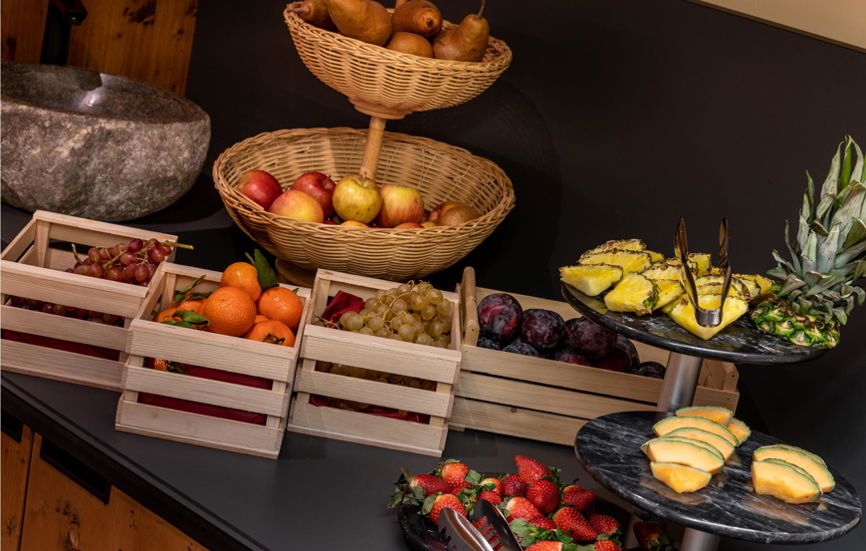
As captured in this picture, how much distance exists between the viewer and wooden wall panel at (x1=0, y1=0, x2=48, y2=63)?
2383mm

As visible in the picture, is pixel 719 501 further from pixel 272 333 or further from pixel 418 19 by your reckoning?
pixel 418 19

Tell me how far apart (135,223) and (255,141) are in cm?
31

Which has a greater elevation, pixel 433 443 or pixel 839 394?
pixel 839 394

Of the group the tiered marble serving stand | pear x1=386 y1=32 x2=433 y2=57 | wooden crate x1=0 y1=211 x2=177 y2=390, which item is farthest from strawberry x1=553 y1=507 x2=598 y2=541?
pear x1=386 y1=32 x2=433 y2=57

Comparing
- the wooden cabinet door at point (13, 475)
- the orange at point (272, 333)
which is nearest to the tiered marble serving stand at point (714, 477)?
the orange at point (272, 333)

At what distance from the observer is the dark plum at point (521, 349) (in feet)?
5.50

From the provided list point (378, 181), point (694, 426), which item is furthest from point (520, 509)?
point (378, 181)

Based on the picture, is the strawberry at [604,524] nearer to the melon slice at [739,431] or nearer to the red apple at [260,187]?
the melon slice at [739,431]

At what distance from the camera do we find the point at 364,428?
5.24 feet

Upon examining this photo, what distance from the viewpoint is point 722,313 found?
4.02 feet

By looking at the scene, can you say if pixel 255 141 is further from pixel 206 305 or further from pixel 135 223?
pixel 206 305

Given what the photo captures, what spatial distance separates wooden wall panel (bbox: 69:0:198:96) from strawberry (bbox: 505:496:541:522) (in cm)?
160

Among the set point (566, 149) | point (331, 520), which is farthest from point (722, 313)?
point (566, 149)

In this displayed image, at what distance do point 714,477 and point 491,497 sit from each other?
309mm
